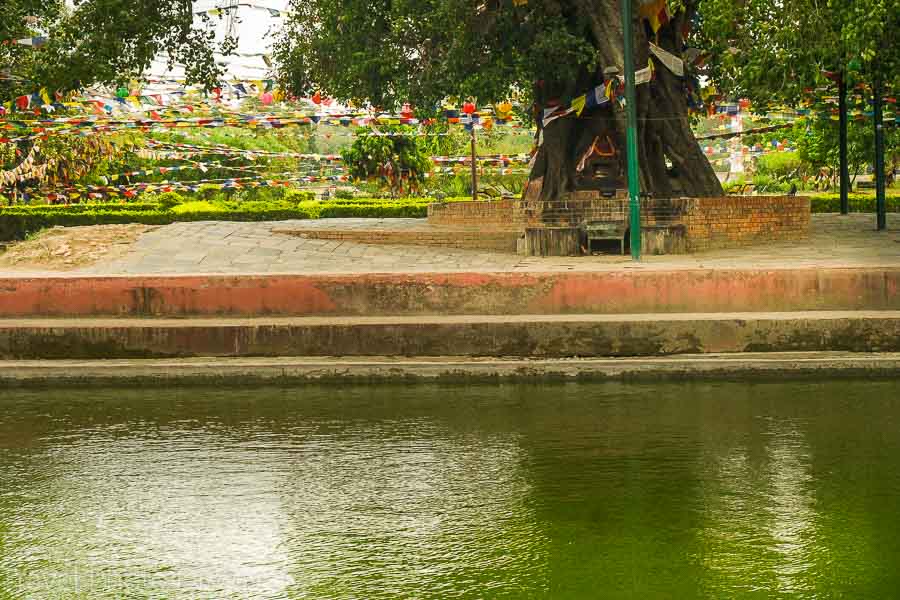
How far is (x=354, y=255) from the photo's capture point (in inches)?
688

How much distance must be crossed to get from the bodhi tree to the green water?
8799 mm

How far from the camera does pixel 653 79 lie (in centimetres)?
1998

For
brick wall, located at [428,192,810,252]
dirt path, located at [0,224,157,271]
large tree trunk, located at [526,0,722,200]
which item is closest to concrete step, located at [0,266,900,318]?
dirt path, located at [0,224,157,271]

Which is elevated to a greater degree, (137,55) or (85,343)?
(137,55)

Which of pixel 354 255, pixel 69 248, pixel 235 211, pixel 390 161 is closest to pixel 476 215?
pixel 354 255

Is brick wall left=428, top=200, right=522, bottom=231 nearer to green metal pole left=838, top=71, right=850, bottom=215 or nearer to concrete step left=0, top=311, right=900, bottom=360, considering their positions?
green metal pole left=838, top=71, right=850, bottom=215

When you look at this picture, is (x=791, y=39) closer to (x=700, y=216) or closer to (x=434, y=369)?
(x=700, y=216)

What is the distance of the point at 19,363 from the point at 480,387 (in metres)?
4.52

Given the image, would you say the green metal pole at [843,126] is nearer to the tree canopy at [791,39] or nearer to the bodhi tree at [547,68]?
the bodhi tree at [547,68]

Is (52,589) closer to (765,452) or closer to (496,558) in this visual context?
(496,558)

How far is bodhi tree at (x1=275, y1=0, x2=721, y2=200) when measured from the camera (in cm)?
1852

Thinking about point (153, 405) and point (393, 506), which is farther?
point (153, 405)

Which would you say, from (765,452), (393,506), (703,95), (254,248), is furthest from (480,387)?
(703,95)

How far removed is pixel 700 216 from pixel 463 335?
6780 millimetres
